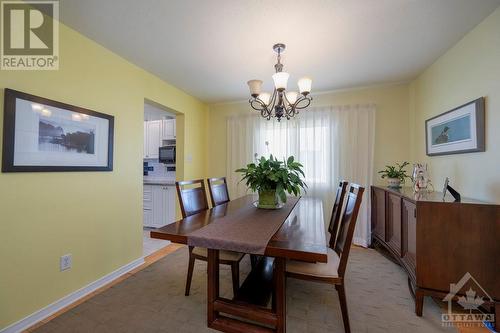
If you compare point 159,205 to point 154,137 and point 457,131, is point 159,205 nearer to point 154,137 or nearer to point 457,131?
point 154,137

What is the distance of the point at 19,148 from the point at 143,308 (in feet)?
4.86

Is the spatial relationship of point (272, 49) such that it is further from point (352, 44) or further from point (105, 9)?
point (105, 9)

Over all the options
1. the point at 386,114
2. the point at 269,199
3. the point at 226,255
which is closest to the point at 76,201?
the point at 226,255

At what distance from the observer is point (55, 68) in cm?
174

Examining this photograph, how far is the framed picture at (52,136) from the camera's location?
1.48 m

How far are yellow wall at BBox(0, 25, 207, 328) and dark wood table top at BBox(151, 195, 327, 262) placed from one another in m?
1.05

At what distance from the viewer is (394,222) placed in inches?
89.5

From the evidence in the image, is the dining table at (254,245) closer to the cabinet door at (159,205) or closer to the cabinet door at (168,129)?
the cabinet door at (159,205)

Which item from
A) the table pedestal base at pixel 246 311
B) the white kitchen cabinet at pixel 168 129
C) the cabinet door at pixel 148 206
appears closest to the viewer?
the table pedestal base at pixel 246 311

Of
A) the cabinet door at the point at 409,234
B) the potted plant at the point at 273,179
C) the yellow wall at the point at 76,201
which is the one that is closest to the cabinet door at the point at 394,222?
the cabinet door at the point at 409,234

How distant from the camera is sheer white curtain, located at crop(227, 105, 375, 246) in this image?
3107mm

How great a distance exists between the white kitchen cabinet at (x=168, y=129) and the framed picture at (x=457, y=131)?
3.84 metres

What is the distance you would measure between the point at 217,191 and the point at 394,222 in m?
1.92

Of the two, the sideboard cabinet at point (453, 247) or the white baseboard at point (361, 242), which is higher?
the sideboard cabinet at point (453, 247)
